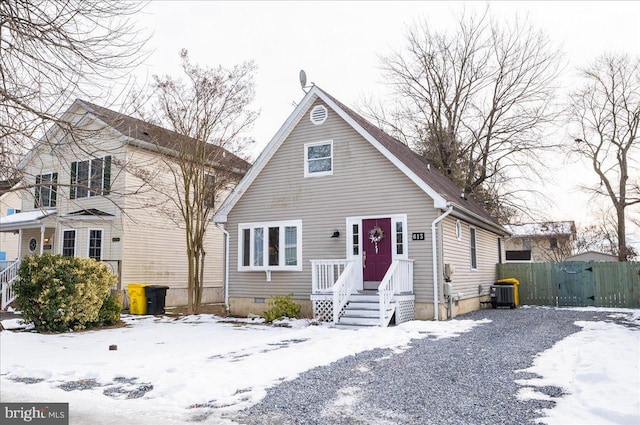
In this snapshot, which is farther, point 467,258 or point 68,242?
point 68,242

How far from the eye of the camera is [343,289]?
39.9 ft

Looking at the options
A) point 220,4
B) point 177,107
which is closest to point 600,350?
point 220,4

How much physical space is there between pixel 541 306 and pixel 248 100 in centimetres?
1353

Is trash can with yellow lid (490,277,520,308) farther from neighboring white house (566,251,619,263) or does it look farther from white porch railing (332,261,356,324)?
neighboring white house (566,251,619,263)

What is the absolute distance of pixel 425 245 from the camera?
12531 millimetres

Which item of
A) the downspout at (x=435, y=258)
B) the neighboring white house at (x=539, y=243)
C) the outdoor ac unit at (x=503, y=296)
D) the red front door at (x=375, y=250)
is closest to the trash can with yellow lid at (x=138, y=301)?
the red front door at (x=375, y=250)

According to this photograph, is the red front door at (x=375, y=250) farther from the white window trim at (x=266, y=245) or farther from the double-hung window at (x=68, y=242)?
the double-hung window at (x=68, y=242)

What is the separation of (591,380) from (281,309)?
28.3 feet

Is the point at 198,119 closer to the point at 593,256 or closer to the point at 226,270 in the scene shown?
the point at 226,270

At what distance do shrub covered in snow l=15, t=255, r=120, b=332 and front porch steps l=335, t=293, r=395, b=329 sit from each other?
6016 millimetres

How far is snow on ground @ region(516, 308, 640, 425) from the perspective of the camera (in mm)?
4371

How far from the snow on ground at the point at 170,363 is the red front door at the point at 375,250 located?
1.97 metres

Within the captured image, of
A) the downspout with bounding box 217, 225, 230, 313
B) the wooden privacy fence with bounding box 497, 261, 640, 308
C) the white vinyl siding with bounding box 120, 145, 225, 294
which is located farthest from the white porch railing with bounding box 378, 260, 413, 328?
the wooden privacy fence with bounding box 497, 261, 640, 308

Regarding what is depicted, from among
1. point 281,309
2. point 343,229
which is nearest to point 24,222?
point 281,309
